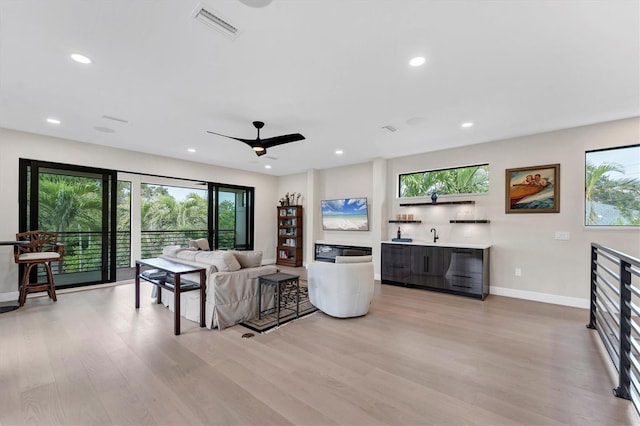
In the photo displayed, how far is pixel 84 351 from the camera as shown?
2.78 metres

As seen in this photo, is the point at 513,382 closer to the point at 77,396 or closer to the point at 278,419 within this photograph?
the point at 278,419

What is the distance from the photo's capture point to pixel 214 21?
2070mm

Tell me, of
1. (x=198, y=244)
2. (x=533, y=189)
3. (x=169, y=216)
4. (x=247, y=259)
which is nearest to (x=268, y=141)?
(x=247, y=259)

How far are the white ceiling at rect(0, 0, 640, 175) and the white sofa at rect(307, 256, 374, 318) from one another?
211cm

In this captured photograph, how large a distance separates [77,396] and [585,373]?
416 cm

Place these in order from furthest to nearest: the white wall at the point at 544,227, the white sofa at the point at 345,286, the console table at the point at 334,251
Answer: the console table at the point at 334,251, the white wall at the point at 544,227, the white sofa at the point at 345,286

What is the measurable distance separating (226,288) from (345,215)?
433 centimetres

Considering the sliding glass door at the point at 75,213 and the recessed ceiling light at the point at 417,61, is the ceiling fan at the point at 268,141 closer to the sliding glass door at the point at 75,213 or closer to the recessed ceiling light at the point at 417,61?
the recessed ceiling light at the point at 417,61

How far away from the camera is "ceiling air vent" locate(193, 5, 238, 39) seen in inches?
78.0

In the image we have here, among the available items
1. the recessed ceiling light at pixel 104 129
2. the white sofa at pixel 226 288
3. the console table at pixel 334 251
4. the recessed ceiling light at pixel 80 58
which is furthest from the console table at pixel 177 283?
the console table at pixel 334 251

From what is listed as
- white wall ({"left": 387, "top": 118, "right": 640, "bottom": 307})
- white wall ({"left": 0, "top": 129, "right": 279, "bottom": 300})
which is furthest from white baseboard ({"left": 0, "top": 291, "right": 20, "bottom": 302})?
white wall ({"left": 387, "top": 118, "right": 640, "bottom": 307})

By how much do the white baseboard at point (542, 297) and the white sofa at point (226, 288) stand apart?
4.08 metres

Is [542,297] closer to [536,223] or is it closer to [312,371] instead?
[536,223]

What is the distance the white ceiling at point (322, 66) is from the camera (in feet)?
6.59
